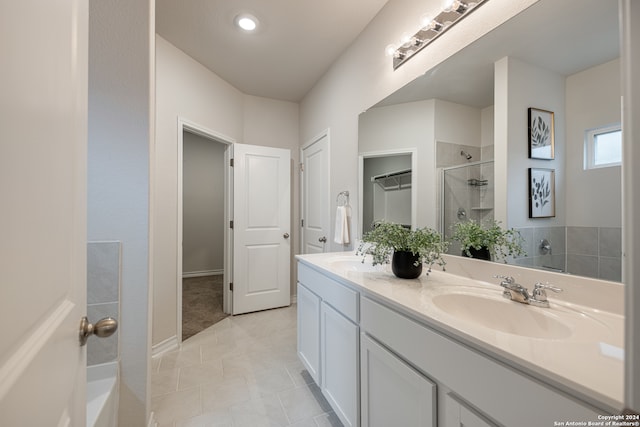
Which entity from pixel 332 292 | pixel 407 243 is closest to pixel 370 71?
pixel 407 243

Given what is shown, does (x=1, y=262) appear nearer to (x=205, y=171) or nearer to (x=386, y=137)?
(x=386, y=137)

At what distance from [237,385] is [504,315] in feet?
5.47

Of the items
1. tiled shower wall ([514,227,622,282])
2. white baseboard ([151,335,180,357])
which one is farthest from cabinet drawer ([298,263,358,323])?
white baseboard ([151,335,180,357])

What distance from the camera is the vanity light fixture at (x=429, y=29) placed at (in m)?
1.30

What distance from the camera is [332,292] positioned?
144cm

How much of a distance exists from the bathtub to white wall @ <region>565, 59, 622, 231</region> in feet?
6.15

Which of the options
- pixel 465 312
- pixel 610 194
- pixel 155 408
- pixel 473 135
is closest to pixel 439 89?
pixel 473 135

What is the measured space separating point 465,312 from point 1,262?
128 centimetres

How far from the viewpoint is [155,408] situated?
157cm

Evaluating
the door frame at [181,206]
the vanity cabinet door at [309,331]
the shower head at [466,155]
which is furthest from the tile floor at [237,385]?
the shower head at [466,155]

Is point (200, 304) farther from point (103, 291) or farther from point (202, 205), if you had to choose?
point (103, 291)

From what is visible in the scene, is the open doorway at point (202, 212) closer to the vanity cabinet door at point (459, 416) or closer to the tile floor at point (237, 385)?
the tile floor at point (237, 385)

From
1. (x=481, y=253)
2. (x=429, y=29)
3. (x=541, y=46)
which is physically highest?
(x=429, y=29)

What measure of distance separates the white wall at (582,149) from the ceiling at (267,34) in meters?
1.46
